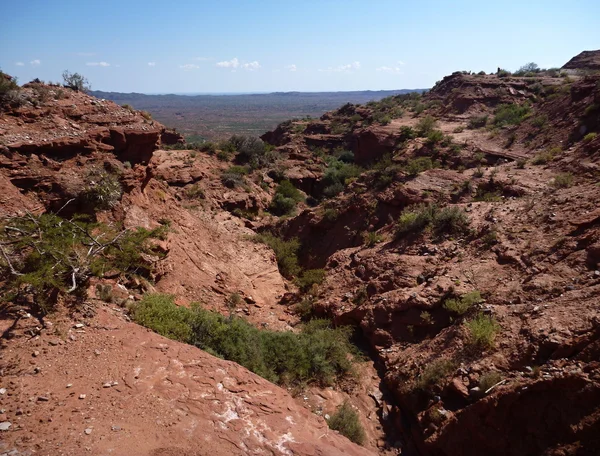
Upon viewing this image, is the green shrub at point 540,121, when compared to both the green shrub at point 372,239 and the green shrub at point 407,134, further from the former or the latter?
the green shrub at point 372,239

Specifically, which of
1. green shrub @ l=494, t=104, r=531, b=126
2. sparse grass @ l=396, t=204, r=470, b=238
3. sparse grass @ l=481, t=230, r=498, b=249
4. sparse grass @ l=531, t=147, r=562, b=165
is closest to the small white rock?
sparse grass @ l=481, t=230, r=498, b=249

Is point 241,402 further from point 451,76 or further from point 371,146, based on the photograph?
point 451,76

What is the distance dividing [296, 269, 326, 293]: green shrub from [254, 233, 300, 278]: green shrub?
1.29 metres

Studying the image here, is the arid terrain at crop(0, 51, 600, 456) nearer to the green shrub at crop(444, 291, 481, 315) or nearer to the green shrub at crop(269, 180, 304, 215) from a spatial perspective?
the green shrub at crop(444, 291, 481, 315)

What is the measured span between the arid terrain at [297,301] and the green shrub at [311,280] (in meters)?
0.07

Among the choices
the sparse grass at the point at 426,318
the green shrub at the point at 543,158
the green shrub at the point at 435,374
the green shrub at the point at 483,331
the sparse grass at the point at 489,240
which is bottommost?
the green shrub at the point at 435,374

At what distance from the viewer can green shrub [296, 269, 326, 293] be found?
11727 millimetres

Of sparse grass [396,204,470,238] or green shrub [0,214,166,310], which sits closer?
green shrub [0,214,166,310]

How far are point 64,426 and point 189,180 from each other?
1417 cm

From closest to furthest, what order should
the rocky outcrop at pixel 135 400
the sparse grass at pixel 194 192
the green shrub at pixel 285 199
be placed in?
the rocky outcrop at pixel 135 400, the sparse grass at pixel 194 192, the green shrub at pixel 285 199

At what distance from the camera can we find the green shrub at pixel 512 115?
62.0 feet

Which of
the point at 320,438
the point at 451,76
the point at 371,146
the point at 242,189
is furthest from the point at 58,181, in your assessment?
the point at 451,76

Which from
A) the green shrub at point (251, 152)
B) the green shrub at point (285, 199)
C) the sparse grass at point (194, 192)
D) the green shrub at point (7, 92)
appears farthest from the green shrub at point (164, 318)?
the green shrub at point (251, 152)

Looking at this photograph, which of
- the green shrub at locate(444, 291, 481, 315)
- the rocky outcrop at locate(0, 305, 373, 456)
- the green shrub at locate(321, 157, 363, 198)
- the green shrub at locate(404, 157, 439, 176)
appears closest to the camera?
the rocky outcrop at locate(0, 305, 373, 456)
